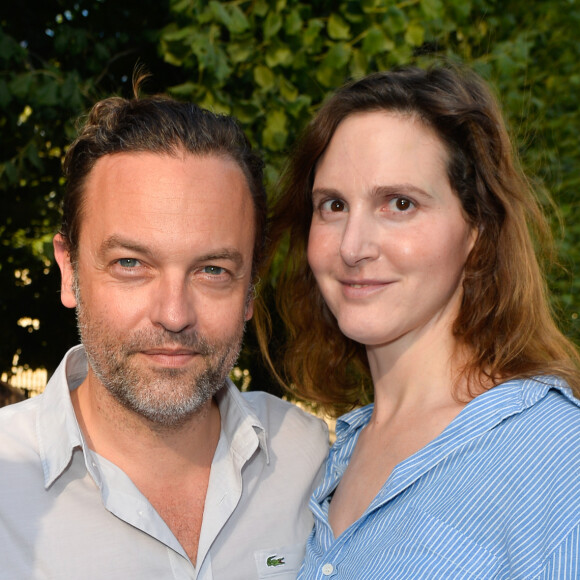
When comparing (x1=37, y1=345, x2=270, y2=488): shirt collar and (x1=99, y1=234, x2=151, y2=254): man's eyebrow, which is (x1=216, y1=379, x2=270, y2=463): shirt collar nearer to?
(x1=37, y1=345, x2=270, y2=488): shirt collar

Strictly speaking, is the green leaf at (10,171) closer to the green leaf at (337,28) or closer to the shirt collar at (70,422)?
the shirt collar at (70,422)

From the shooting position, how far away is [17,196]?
408cm

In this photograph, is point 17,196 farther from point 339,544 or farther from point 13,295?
point 339,544

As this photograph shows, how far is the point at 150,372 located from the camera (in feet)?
6.81

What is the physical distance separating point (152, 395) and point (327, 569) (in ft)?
2.14

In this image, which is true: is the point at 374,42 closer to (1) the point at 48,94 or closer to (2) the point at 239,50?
(2) the point at 239,50

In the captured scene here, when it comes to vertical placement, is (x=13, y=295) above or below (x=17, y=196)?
below

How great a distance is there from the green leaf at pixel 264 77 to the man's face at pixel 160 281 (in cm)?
127

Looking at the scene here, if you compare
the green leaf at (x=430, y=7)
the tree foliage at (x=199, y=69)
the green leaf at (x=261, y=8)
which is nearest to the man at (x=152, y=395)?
the tree foliage at (x=199, y=69)

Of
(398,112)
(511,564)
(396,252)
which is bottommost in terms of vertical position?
(511,564)

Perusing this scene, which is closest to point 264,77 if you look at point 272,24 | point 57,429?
point 272,24

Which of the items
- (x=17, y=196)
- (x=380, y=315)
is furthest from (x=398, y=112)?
(x=17, y=196)

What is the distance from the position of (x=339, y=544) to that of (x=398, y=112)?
114cm

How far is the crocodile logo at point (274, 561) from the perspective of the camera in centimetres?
210
